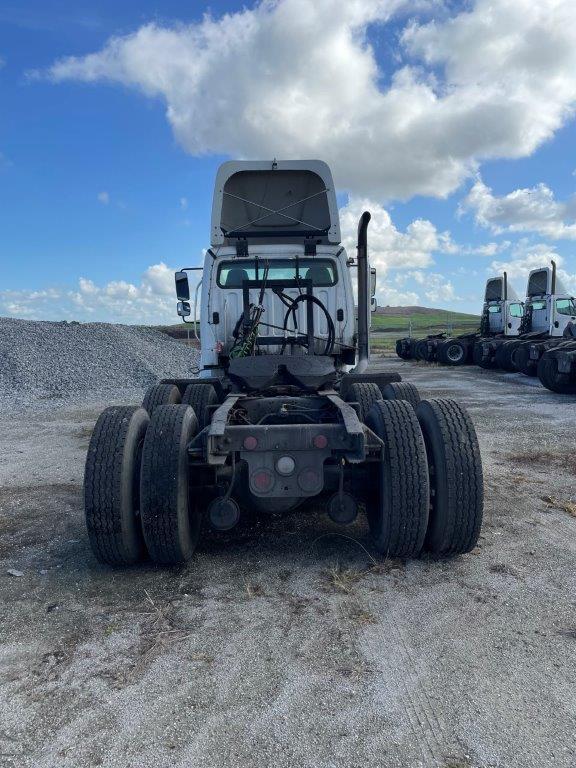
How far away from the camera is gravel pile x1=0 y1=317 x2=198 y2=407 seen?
15359 mm

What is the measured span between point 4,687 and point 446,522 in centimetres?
265

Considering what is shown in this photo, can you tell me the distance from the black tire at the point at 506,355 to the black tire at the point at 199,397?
1707cm

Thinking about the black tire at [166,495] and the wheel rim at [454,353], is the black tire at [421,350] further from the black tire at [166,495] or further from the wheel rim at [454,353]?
the black tire at [166,495]

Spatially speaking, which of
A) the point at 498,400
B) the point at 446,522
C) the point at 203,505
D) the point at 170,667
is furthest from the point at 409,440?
the point at 498,400

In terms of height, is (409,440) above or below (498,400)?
above

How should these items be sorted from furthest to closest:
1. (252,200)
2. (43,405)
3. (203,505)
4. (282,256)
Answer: (43,405) < (252,200) < (282,256) < (203,505)

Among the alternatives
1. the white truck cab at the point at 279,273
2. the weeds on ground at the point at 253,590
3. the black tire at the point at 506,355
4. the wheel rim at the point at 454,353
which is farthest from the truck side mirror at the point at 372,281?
the wheel rim at the point at 454,353

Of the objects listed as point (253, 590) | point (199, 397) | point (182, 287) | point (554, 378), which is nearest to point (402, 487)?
point (253, 590)

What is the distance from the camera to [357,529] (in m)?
4.64

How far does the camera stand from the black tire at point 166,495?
3.71 meters

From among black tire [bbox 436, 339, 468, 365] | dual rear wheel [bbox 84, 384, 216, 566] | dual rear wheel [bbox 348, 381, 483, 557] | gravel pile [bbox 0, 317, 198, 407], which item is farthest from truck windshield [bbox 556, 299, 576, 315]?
dual rear wheel [bbox 84, 384, 216, 566]

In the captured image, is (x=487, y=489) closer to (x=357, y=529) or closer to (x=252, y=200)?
(x=357, y=529)

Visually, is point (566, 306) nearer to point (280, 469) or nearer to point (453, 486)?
point (453, 486)

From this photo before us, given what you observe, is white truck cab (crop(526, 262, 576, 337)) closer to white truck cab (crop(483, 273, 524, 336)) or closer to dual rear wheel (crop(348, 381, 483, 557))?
white truck cab (crop(483, 273, 524, 336))
